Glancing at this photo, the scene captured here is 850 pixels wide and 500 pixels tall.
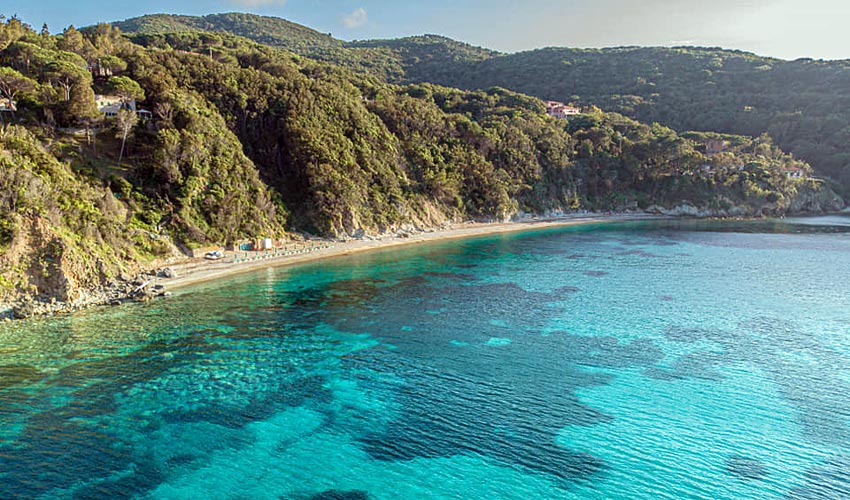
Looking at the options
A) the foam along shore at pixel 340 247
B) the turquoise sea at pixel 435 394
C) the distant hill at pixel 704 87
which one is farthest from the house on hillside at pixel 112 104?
the distant hill at pixel 704 87

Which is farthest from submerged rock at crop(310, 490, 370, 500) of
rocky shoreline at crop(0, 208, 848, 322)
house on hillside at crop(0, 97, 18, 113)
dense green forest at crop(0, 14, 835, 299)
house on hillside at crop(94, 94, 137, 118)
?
house on hillside at crop(94, 94, 137, 118)

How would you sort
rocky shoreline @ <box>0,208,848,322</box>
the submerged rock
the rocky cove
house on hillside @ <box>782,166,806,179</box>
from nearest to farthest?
1. the submerged rock
2. rocky shoreline @ <box>0,208,848,322</box>
3. the rocky cove
4. house on hillside @ <box>782,166,806,179</box>

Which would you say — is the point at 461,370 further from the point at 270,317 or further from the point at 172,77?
the point at 172,77

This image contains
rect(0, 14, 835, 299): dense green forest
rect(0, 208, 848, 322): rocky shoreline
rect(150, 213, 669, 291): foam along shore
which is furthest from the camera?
rect(150, 213, 669, 291): foam along shore

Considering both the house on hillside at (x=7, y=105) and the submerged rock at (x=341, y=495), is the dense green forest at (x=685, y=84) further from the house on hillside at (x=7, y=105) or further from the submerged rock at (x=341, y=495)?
the submerged rock at (x=341, y=495)

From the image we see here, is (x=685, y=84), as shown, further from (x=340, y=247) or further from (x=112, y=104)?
(x=112, y=104)

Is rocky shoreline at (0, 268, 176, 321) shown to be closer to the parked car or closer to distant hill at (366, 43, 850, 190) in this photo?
the parked car

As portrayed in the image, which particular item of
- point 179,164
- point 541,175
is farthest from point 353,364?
point 541,175

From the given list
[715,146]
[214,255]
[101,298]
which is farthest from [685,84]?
[101,298]
